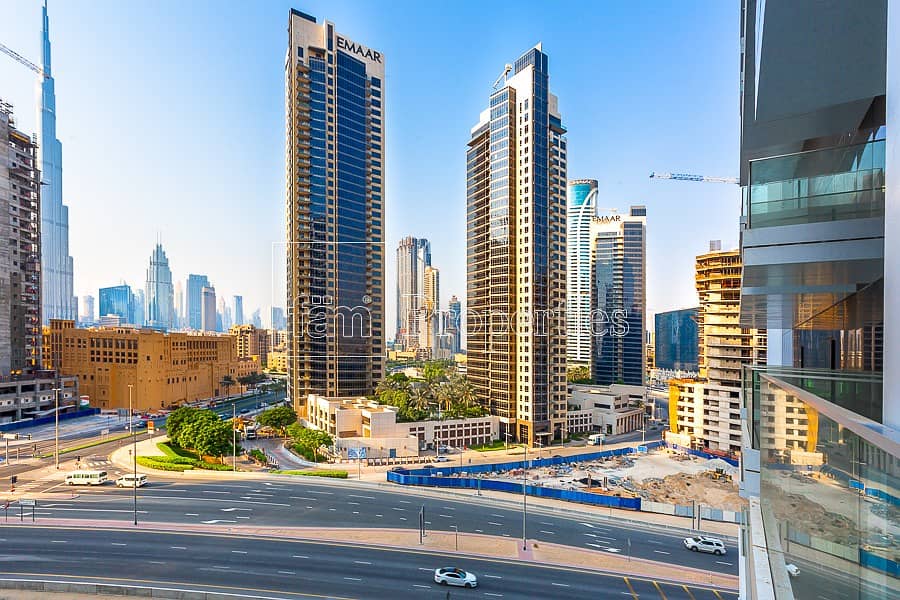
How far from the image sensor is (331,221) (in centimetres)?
6169

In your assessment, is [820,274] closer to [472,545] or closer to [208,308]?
[472,545]

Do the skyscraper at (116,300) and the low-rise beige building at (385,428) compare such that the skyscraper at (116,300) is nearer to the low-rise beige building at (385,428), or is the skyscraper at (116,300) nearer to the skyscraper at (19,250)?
the skyscraper at (19,250)

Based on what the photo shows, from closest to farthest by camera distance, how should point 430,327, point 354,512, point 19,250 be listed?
point 354,512 < point 19,250 < point 430,327

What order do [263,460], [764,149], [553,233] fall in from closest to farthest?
[764,149]
[263,460]
[553,233]

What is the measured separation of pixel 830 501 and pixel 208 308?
545 feet

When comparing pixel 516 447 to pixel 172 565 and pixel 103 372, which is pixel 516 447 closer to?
pixel 172 565

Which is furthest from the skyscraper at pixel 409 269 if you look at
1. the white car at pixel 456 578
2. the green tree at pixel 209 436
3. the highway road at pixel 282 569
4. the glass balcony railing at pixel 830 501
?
the glass balcony railing at pixel 830 501

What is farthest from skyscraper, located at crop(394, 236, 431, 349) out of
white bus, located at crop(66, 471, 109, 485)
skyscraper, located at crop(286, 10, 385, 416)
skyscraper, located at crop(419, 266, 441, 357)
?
white bus, located at crop(66, 471, 109, 485)

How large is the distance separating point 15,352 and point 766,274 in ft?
265

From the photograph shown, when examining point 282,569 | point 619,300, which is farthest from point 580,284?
point 282,569

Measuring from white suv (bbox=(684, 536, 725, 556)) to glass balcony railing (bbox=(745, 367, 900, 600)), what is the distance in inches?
965

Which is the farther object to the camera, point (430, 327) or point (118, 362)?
point (430, 327)

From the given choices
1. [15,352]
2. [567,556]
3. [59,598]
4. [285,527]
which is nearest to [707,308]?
[567,556]

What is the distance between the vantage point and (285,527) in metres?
24.8
